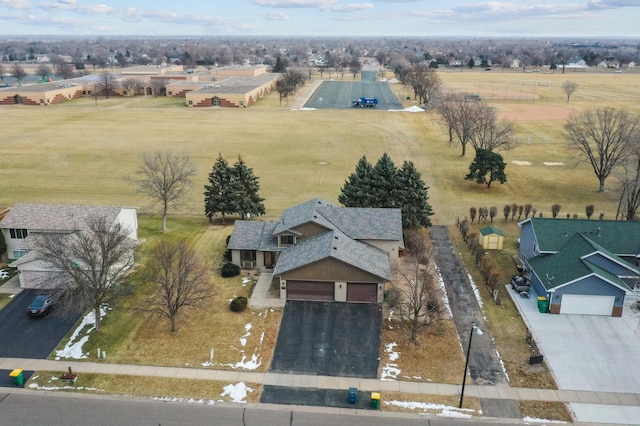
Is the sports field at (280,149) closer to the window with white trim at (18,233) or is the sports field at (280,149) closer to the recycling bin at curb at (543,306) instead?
the window with white trim at (18,233)

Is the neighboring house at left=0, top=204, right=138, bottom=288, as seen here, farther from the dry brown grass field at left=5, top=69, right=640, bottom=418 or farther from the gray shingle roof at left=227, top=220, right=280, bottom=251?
the gray shingle roof at left=227, top=220, right=280, bottom=251

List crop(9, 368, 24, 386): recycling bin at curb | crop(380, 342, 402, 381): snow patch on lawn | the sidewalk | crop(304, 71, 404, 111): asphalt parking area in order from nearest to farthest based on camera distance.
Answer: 1. the sidewalk
2. crop(9, 368, 24, 386): recycling bin at curb
3. crop(380, 342, 402, 381): snow patch on lawn
4. crop(304, 71, 404, 111): asphalt parking area

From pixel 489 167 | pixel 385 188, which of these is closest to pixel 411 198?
pixel 385 188

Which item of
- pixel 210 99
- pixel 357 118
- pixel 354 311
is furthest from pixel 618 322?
pixel 210 99

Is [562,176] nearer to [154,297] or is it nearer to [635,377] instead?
[635,377]

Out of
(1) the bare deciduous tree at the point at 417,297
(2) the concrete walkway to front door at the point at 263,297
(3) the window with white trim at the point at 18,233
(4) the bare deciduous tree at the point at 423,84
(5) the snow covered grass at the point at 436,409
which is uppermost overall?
(4) the bare deciduous tree at the point at 423,84

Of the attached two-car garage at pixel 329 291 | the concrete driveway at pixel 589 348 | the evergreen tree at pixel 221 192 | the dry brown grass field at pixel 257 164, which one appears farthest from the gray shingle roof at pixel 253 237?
the concrete driveway at pixel 589 348

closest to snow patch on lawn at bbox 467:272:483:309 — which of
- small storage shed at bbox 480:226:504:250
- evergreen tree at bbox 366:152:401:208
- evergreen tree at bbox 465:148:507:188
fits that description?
small storage shed at bbox 480:226:504:250
